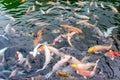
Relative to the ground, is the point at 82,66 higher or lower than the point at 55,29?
higher

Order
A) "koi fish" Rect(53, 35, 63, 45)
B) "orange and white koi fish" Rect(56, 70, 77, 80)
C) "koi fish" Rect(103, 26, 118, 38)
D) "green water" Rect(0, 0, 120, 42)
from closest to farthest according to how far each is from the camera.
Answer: "orange and white koi fish" Rect(56, 70, 77, 80) → "koi fish" Rect(53, 35, 63, 45) → "koi fish" Rect(103, 26, 118, 38) → "green water" Rect(0, 0, 120, 42)

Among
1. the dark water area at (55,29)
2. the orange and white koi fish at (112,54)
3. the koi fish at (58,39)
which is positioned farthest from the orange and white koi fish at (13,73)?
the orange and white koi fish at (112,54)

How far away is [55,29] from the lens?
7391 mm

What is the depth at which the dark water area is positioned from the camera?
6.04 meters

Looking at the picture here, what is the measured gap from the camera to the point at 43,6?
28.8ft

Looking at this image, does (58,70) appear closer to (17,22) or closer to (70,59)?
(70,59)

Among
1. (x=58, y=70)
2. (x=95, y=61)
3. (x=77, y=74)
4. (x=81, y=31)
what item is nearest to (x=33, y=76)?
(x=58, y=70)

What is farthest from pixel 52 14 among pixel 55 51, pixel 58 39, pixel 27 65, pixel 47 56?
pixel 27 65

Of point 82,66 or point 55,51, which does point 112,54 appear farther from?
point 55,51

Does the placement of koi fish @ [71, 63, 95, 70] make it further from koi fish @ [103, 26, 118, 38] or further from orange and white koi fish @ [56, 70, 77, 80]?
koi fish @ [103, 26, 118, 38]

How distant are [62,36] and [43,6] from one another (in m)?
2.12

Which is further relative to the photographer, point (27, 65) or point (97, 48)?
point (97, 48)

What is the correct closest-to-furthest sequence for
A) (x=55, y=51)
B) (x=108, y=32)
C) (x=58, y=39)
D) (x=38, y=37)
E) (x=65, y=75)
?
(x=65, y=75)
(x=55, y=51)
(x=58, y=39)
(x=38, y=37)
(x=108, y=32)

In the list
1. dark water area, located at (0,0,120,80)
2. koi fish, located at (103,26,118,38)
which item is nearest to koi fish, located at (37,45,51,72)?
dark water area, located at (0,0,120,80)
